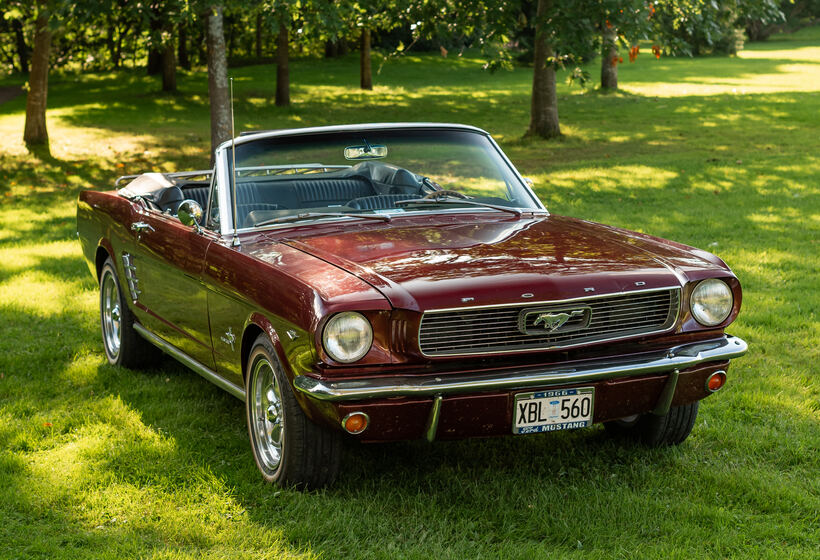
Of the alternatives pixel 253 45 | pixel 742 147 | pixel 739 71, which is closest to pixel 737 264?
pixel 742 147

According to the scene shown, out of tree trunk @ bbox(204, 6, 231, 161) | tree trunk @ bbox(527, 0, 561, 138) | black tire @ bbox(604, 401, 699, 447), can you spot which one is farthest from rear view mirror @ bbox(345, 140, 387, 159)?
tree trunk @ bbox(527, 0, 561, 138)

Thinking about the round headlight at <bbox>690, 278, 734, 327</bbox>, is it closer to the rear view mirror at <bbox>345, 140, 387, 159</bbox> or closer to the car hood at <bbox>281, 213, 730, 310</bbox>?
the car hood at <bbox>281, 213, 730, 310</bbox>

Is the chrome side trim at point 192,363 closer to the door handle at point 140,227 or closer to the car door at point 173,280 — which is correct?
the car door at point 173,280

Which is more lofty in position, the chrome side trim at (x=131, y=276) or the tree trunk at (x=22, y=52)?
the tree trunk at (x=22, y=52)

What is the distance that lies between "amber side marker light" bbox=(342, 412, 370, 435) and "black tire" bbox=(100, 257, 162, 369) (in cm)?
290

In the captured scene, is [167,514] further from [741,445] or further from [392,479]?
[741,445]

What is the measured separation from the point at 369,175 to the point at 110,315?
7.43 ft

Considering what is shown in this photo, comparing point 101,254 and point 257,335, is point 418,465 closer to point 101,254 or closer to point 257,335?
point 257,335

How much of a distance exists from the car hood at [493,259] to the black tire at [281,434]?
0.54 m

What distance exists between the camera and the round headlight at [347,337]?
12.5ft

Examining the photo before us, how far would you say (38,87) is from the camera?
18.3m

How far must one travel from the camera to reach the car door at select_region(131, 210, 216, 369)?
5055 millimetres

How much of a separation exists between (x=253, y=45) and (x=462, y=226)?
170 feet

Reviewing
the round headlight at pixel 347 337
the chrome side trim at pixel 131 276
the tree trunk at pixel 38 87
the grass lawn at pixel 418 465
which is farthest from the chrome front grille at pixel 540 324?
the tree trunk at pixel 38 87
